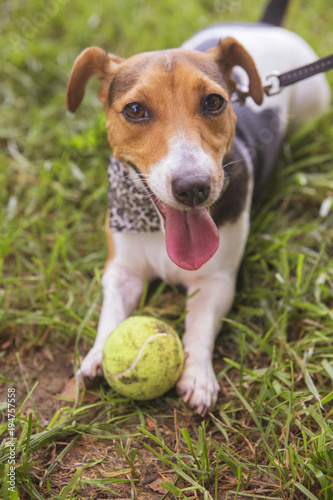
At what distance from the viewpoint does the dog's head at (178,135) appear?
102 inches

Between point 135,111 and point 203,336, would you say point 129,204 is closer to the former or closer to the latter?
point 135,111

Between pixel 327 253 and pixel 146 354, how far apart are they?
2028mm

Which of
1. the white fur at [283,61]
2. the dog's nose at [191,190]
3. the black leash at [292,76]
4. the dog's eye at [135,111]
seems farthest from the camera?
the white fur at [283,61]

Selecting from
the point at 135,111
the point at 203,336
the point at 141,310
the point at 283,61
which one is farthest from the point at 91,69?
the point at 283,61

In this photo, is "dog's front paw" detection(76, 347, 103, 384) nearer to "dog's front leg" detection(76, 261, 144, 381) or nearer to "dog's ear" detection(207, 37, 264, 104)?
"dog's front leg" detection(76, 261, 144, 381)

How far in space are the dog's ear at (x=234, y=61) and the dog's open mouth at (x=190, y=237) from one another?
40.6 inches

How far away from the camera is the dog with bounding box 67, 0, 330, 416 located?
2.71m

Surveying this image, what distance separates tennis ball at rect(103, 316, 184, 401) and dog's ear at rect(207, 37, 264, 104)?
5.56 ft

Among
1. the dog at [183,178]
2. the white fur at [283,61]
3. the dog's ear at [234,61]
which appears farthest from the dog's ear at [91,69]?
the white fur at [283,61]

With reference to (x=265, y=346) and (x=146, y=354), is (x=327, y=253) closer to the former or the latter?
(x=265, y=346)

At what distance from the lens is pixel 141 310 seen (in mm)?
3512

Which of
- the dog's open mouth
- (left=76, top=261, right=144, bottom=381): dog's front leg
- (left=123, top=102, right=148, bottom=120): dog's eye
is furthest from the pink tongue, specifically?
(left=76, top=261, right=144, bottom=381): dog's front leg

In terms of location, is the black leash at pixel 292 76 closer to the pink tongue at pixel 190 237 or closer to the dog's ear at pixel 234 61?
the dog's ear at pixel 234 61

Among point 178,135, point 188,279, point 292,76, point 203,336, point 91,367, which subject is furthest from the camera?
point 292,76
